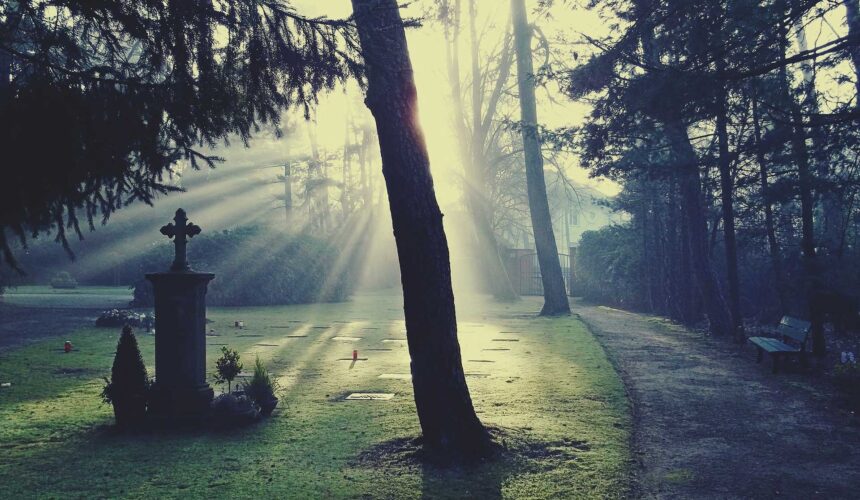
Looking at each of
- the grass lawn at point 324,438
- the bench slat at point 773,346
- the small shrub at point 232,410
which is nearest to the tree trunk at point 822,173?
the bench slat at point 773,346

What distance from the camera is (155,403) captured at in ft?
21.5

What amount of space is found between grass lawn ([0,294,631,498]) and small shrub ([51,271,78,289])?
24.2 m

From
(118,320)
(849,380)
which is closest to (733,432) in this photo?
(849,380)

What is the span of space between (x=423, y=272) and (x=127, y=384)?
3143 millimetres

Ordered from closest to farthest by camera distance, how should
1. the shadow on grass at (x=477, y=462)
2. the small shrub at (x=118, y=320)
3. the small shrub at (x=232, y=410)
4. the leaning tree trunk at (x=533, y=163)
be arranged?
the shadow on grass at (x=477, y=462), the small shrub at (x=232, y=410), the small shrub at (x=118, y=320), the leaning tree trunk at (x=533, y=163)

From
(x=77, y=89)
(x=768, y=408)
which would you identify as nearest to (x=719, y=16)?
(x=768, y=408)

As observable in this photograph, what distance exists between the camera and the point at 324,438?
6.11m

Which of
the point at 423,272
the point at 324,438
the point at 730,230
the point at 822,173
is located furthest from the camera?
the point at 730,230

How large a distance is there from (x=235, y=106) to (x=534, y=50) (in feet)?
65.9

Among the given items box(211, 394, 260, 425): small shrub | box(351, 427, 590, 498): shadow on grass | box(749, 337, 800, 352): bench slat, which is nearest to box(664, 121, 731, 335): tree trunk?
box(749, 337, 800, 352): bench slat

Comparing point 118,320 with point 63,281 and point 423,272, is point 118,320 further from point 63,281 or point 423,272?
point 63,281

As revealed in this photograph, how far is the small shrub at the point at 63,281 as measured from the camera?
33.1 metres

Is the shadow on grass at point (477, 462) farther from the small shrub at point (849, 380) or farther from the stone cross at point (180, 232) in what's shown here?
the small shrub at point (849, 380)

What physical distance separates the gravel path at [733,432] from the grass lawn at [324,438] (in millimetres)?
313
